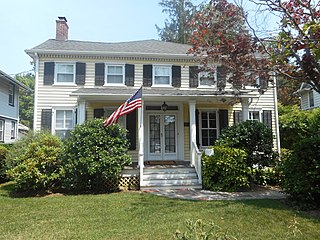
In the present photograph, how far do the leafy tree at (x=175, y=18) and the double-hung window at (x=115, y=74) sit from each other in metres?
18.1

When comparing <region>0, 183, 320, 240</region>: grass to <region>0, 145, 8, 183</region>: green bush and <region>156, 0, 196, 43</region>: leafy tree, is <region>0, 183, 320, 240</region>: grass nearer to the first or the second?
<region>0, 145, 8, 183</region>: green bush

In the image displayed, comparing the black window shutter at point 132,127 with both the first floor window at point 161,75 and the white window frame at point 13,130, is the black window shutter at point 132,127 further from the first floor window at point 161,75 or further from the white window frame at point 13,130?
the white window frame at point 13,130

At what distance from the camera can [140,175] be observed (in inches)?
356

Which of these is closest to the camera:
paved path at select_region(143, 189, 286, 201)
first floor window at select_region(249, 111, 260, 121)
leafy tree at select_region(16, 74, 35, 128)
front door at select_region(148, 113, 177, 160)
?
paved path at select_region(143, 189, 286, 201)

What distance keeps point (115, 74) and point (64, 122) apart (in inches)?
138

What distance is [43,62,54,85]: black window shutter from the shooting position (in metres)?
12.2

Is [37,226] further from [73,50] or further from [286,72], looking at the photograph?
[73,50]

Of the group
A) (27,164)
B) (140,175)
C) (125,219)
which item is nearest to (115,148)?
(140,175)

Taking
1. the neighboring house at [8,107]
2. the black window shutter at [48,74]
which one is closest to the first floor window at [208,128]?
the black window shutter at [48,74]

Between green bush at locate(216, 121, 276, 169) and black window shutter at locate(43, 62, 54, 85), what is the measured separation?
8715mm

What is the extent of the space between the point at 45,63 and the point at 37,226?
370 inches

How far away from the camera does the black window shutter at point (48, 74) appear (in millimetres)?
12211

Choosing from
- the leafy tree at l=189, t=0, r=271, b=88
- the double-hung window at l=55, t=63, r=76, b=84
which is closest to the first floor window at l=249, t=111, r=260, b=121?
the leafy tree at l=189, t=0, r=271, b=88

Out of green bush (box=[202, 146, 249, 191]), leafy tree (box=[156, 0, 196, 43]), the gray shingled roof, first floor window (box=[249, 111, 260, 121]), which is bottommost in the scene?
Result: green bush (box=[202, 146, 249, 191])
